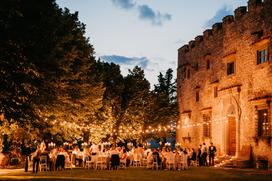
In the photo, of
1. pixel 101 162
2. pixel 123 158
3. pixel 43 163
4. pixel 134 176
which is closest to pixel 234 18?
pixel 123 158

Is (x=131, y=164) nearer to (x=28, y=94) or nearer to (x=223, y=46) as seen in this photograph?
(x=223, y=46)

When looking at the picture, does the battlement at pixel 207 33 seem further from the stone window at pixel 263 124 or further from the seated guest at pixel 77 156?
the seated guest at pixel 77 156

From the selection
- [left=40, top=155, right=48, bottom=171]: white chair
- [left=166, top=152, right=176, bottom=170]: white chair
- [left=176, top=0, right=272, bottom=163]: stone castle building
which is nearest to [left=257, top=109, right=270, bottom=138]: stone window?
[left=176, top=0, right=272, bottom=163]: stone castle building

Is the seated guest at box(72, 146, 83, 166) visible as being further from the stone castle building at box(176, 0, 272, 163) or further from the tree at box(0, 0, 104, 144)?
the stone castle building at box(176, 0, 272, 163)

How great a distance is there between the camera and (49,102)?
2206 cm

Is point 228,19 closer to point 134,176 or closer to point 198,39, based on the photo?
point 198,39

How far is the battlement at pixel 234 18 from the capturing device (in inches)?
1018

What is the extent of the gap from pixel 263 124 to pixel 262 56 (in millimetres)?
3786

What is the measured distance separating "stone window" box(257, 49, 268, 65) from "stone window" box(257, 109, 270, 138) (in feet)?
9.05

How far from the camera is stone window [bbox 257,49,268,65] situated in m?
25.0

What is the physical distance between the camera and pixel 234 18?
28.6m

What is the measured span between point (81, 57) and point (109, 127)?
11492 millimetres

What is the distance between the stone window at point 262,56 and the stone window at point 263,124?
9.05 feet

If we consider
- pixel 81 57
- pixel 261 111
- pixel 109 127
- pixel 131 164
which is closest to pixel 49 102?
pixel 81 57
